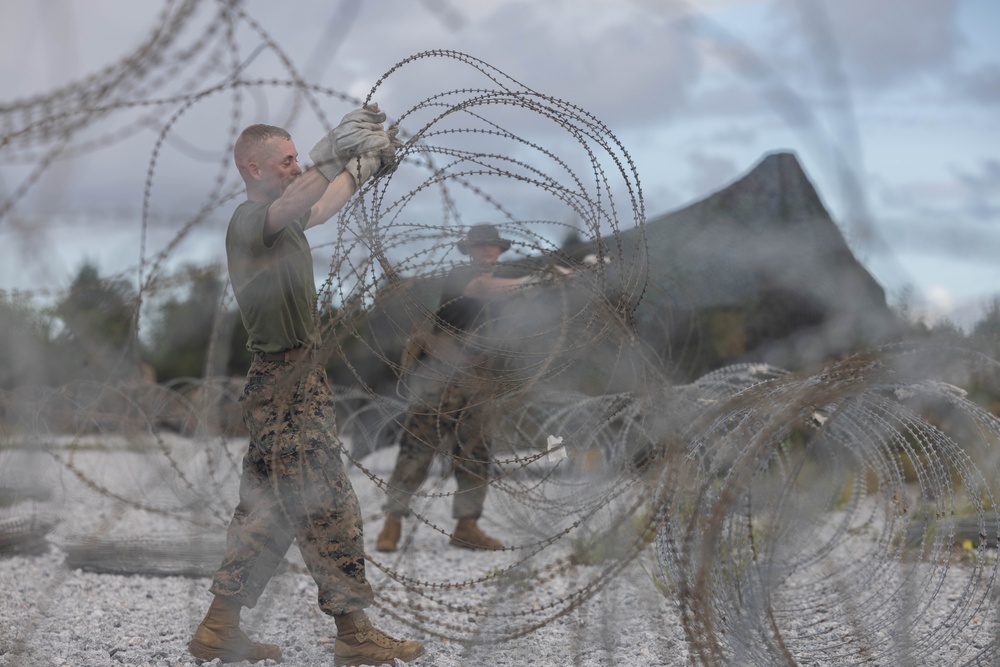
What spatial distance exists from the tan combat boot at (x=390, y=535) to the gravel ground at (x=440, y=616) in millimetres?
64

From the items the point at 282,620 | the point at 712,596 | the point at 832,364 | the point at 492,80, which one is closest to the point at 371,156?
the point at 492,80

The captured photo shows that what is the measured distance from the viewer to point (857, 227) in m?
1.81

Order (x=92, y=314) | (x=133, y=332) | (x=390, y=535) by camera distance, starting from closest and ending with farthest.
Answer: (x=92, y=314) → (x=133, y=332) → (x=390, y=535)

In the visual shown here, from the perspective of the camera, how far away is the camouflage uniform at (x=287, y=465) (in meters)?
3.92

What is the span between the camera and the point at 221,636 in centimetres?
400

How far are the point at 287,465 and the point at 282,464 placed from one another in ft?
0.08

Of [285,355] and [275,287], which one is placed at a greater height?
[275,287]

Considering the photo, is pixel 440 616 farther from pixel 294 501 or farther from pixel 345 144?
pixel 345 144

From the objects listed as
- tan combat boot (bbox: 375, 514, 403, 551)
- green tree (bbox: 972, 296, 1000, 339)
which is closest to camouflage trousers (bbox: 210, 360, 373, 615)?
tan combat boot (bbox: 375, 514, 403, 551)

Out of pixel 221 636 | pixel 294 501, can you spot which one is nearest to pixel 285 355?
pixel 294 501

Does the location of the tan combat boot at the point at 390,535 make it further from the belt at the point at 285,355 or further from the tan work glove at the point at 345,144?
the tan work glove at the point at 345,144

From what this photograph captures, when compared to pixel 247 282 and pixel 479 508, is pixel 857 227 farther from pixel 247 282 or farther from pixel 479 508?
pixel 479 508

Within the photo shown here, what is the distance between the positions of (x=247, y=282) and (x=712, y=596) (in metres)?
2.08

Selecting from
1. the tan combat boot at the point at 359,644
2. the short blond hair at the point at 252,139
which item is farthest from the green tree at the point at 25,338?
the tan combat boot at the point at 359,644
